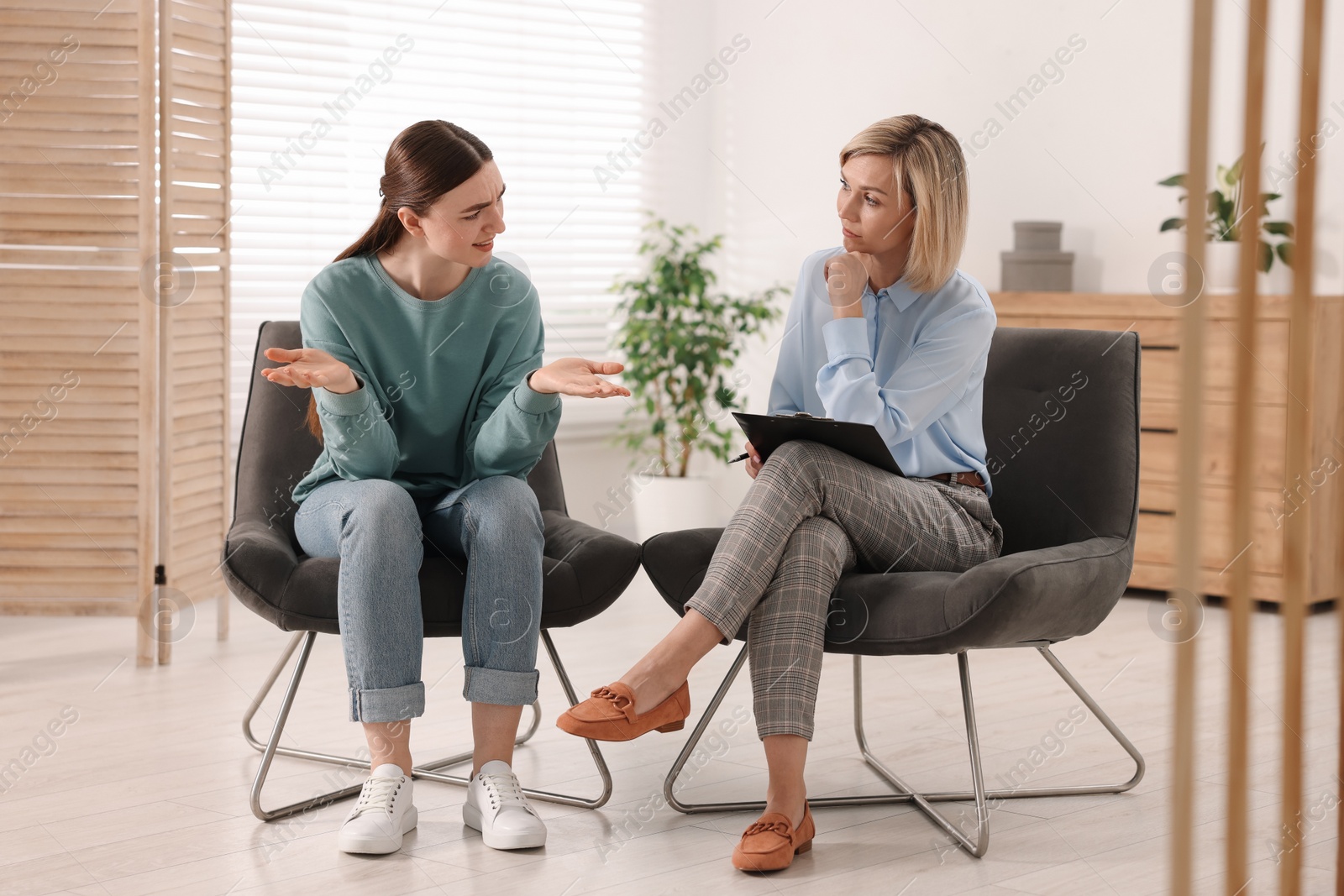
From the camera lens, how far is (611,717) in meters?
1.79

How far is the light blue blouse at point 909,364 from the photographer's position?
210cm

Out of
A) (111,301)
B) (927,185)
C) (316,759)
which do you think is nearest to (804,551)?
(927,185)

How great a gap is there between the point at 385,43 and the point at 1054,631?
3119mm

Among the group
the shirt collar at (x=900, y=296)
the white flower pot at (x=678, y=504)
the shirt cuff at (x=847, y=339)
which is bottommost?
the white flower pot at (x=678, y=504)

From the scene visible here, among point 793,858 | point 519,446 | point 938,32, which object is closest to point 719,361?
point 938,32

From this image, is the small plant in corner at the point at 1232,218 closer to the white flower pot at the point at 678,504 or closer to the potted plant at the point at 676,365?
the potted plant at the point at 676,365

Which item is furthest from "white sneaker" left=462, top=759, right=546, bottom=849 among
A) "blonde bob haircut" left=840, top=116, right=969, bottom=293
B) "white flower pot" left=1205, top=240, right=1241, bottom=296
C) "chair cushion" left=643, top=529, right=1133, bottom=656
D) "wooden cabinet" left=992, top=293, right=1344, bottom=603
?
"white flower pot" left=1205, top=240, right=1241, bottom=296

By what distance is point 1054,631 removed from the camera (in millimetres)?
1924

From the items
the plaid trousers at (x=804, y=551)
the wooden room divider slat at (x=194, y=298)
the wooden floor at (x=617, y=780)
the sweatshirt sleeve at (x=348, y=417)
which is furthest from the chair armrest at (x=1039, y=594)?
the wooden room divider slat at (x=194, y=298)

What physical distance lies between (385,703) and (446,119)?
279 cm

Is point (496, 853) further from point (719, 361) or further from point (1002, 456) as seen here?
point (719, 361)

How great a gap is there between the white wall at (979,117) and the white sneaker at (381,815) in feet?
9.47

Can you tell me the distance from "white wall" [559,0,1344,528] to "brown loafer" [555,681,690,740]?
2.71 meters

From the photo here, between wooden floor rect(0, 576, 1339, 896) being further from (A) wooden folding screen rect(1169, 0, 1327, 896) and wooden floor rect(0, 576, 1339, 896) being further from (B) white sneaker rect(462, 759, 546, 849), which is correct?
(A) wooden folding screen rect(1169, 0, 1327, 896)
